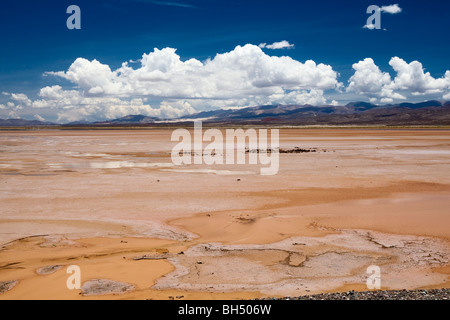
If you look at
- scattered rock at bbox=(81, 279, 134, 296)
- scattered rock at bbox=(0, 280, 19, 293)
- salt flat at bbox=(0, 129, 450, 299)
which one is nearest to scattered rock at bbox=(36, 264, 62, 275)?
salt flat at bbox=(0, 129, 450, 299)

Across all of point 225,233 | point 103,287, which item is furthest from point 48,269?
point 225,233

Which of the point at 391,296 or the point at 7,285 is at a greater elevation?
the point at 391,296

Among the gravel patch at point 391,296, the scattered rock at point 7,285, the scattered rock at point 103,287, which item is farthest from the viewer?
the scattered rock at point 7,285

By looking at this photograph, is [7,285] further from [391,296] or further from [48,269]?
[391,296]

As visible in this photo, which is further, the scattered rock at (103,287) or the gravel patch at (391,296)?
the scattered rock at (103,287)

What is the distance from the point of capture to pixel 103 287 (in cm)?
662

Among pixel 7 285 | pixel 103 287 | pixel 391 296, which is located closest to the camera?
pixel 391 296

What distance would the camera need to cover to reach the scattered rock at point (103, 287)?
641 cm

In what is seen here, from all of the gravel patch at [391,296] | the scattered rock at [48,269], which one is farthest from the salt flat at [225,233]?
the gravel patch at [391,296]

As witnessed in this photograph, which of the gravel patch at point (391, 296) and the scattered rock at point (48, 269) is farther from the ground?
the gravel patch at point (391, 296)

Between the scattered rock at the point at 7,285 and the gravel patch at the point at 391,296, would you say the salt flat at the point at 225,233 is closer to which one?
the scattered rock at the point at 7,285

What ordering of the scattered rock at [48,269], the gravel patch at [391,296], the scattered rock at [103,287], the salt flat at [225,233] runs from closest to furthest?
the gravel patch at [391,296] → the scattered rock at [103,287] → the salt flat at [225,233] → the scattered rock at [48,269]

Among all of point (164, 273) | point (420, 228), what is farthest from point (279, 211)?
point (164, 273)

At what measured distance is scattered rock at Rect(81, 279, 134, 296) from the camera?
6410 millimetres
